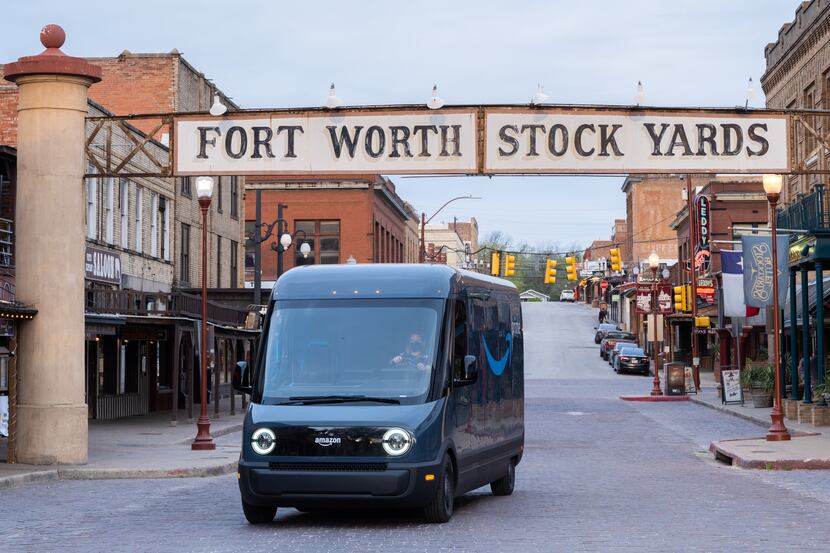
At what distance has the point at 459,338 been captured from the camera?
14.2 m

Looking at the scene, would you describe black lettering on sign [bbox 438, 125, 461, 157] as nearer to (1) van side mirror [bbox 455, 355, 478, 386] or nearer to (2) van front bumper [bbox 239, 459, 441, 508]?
(1) van side mirror [bbox 455, 355, 478, 386]

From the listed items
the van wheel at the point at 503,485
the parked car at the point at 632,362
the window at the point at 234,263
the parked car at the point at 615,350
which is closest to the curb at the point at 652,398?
the window at the point at 234,263

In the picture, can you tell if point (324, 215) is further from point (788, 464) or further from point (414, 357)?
point (414, 357)

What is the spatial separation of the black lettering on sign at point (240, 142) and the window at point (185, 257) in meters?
26.8

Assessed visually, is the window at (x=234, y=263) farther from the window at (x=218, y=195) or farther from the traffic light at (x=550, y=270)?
the traffic light at (x=550, y=270)

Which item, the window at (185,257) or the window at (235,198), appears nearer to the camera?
the window at (185,257)

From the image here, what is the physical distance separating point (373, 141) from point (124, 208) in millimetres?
21175

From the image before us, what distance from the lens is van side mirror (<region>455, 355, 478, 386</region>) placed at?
13570mm

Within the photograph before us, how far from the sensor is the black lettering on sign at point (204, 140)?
20609 millimetres

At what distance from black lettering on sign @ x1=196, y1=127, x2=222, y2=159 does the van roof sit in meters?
6.88

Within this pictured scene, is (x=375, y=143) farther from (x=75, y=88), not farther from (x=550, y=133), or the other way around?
(x=75, y=88)

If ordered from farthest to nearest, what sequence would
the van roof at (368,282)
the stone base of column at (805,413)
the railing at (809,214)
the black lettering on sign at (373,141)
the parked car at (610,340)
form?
the parked car at (610,340)
the stone base of column at (805,413)
the railing at (809,214)
the black lettering on sign at (373,141)
the van roof at (368,282)

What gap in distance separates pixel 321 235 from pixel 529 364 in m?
14.4

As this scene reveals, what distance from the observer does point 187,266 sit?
1891 inches
